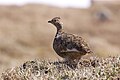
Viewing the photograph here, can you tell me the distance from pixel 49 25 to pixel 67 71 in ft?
110

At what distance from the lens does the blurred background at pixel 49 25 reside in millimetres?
34303

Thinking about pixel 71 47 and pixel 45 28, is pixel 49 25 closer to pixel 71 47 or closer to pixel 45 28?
pixel 45 28

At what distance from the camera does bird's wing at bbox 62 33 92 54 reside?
10594 mm

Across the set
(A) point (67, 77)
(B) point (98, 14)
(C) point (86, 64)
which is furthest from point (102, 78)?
(B) point (98, 14)

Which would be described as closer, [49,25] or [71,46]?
[71,46]

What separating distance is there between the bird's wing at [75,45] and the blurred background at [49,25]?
19.9m

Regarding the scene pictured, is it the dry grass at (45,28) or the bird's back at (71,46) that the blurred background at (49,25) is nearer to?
the dry grass at (45,28)

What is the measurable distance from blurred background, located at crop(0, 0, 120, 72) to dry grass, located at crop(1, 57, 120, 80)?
20134 millimetres

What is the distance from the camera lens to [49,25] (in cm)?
Answer: 4344

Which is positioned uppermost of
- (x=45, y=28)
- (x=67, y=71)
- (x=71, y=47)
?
(x=45, y=28)

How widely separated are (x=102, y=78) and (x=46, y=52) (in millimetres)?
24060

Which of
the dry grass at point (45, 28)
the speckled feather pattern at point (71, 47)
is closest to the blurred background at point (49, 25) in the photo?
the dry grass at point (45, 28)

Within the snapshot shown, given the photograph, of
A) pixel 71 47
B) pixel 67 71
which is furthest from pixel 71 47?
pixel 67 71

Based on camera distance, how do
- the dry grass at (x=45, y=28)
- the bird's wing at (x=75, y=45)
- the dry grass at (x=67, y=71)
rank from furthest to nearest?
the dry grass at (x=45, y=28) → the bird's wing at (x=75, y=45) → the dry grass at (x=67, y=71)
